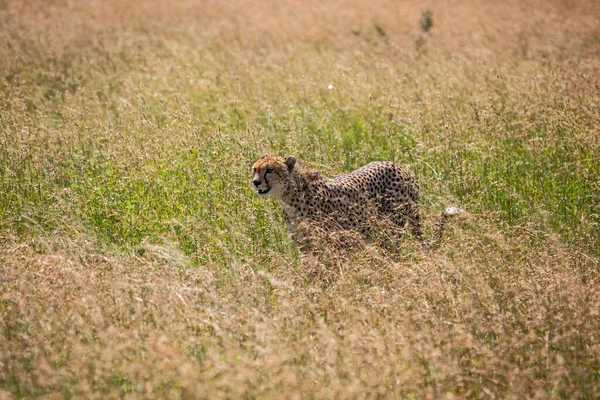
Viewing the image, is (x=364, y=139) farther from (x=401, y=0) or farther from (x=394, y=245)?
(x=401, y=0)

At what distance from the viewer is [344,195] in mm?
4711

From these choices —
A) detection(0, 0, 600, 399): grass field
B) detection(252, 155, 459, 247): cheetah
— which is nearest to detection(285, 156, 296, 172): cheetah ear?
detection(252, 155, 459, 247): cheetah

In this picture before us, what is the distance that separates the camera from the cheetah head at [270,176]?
179 inches

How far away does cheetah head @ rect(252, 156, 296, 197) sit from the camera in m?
4.55

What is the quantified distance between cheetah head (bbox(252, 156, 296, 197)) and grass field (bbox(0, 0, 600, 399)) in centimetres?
22

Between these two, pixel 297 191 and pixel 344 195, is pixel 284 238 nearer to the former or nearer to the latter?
pixel 297 191

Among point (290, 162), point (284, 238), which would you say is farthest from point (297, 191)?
point (284, 238)

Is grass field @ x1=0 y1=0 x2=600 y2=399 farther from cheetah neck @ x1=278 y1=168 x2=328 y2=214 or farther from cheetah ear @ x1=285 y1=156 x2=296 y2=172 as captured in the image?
cheetah ear @ x1=285 y1=156 x2=296 y2=172

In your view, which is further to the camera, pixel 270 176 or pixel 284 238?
pixel 284 238

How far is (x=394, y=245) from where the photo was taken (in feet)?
14.5

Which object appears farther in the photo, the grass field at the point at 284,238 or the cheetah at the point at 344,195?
the cheetah at the point at 344,195

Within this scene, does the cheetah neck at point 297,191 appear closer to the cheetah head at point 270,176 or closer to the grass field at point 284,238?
the cheetah head at point 270,176

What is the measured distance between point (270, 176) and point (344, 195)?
0.53 m

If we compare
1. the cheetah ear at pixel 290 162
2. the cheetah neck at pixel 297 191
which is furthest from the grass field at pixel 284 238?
the cheetah ear at pixel 290 162
